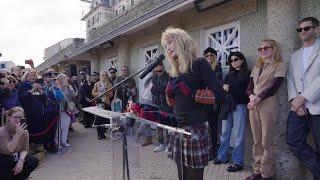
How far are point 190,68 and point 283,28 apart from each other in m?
2.45

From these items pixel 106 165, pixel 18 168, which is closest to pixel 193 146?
pixel 18 168

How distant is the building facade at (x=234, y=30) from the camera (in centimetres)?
474

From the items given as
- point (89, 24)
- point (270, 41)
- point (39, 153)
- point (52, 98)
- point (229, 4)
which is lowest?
point (39, 153)

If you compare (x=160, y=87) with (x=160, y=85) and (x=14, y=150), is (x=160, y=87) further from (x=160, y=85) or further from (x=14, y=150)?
(x=14, y=150)

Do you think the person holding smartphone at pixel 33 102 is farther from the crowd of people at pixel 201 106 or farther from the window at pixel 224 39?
the window at pixel 224 39

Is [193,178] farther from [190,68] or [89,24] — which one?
[89,24]

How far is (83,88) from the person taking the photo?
36.6ft

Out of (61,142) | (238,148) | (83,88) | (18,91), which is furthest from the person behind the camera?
(83,88)

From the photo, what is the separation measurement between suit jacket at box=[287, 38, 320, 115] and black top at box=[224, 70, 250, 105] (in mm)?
889

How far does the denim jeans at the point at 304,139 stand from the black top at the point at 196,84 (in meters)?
1.88

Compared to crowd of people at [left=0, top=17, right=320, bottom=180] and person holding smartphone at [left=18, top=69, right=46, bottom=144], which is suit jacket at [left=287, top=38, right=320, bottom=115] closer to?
crowd of people at [left=0, top=17, right=320, bottom=180]

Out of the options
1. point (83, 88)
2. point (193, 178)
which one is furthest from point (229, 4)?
point (83, 88)

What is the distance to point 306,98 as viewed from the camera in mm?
4062

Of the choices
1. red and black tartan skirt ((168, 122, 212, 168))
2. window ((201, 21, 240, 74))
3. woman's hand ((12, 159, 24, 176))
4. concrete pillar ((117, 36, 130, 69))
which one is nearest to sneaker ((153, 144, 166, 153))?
red and black tartan skirt ((168, 122, 212, 168))
